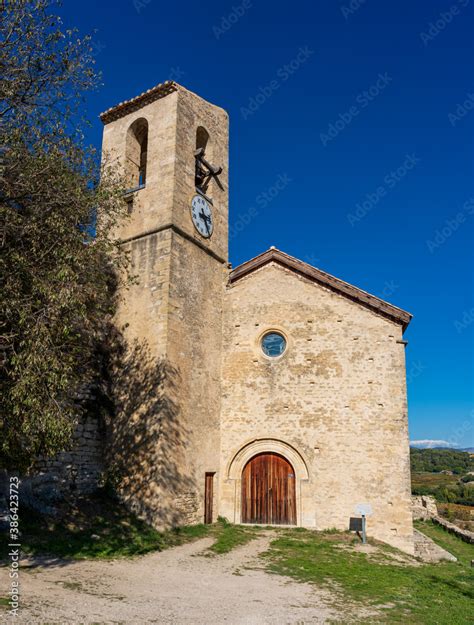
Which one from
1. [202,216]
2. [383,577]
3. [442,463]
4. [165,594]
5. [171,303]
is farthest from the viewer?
[442,463]

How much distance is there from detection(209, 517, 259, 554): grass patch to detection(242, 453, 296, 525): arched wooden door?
0.59 meters

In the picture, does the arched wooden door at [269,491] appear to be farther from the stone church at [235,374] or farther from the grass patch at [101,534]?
the grass patch at [101,534]

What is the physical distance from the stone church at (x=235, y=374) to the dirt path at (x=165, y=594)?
10.5 feet

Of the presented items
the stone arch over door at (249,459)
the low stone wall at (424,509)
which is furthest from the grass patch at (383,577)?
the low stone wall at (424,509)

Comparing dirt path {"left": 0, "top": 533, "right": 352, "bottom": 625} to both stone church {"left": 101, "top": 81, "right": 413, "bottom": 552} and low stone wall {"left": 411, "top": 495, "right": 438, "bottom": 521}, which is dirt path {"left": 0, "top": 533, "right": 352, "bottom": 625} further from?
low stone wall {"left": 411, "top": 495, "right": 438, "bottom": 521}

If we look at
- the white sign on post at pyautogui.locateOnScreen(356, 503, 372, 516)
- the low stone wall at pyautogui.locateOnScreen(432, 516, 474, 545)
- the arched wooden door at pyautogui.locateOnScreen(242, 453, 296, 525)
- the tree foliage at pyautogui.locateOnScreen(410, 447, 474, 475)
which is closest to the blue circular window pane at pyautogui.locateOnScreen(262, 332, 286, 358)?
the arched wooden door at pyautogui.locateOnScreen(242, 453, 296, 525)

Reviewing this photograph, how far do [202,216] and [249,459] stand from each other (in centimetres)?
744

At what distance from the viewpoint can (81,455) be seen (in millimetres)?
12234

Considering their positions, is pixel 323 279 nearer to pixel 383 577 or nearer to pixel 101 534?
pixel 383 577

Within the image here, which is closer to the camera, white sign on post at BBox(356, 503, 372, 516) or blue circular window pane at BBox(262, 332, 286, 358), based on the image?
white sign on post at BBox(356, 503, 372, 516)

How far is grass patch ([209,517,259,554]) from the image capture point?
34.3ft

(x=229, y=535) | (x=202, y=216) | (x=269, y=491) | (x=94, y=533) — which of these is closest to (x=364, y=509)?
(x=269, y=491)

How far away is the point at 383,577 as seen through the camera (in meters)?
8.63

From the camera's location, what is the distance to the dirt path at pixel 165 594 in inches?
228
